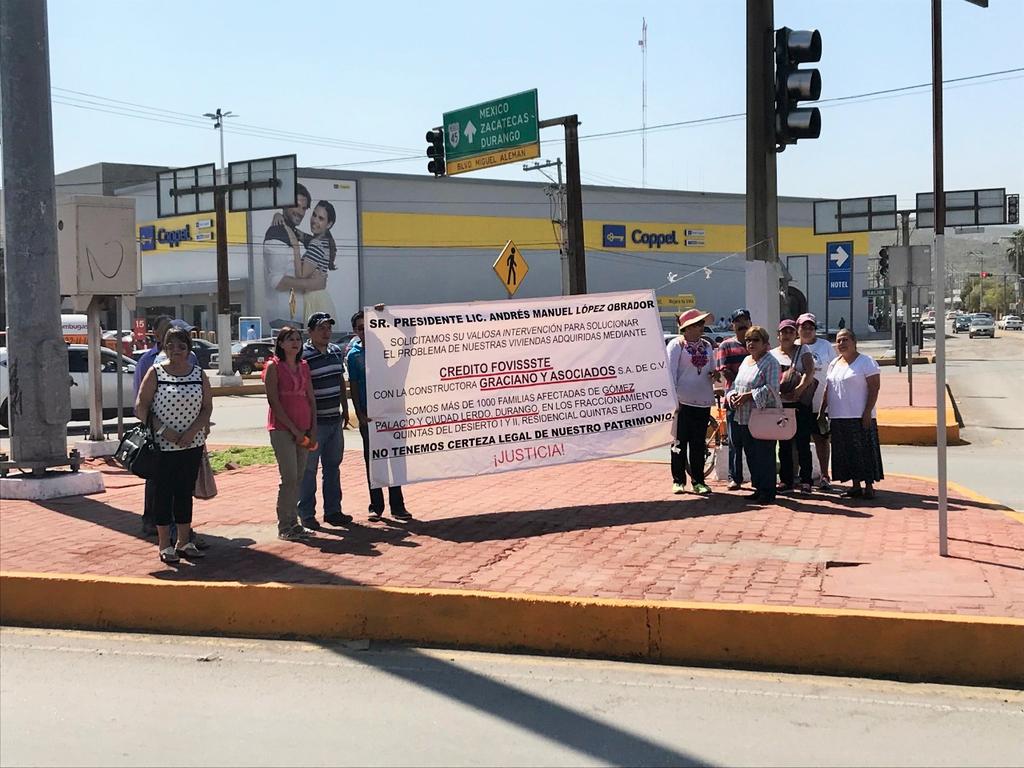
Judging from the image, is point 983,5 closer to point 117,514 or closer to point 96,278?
point 117,514

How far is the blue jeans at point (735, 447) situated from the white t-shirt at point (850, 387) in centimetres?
78

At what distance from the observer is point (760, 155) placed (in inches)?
411

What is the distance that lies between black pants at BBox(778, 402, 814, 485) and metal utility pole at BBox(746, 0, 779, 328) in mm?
1171

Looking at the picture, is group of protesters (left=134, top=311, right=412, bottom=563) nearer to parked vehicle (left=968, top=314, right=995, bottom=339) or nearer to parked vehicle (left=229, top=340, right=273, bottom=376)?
parked vehicle (left=229, top=340, right=273, bottom=376)

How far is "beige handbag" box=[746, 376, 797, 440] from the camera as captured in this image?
29.9 feet

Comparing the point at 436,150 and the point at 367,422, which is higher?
the point at 436,150

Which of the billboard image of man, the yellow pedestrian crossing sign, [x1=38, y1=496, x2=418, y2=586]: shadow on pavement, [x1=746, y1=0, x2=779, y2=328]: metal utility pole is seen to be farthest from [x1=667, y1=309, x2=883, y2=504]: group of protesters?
the billboard image of man

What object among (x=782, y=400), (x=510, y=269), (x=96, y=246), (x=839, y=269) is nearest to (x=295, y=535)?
(x=782, y=400)

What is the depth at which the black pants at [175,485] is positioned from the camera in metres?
7.37

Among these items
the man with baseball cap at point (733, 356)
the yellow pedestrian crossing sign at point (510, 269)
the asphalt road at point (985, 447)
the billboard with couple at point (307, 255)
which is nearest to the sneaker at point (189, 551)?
the man with baseball cap at point (733, 356)

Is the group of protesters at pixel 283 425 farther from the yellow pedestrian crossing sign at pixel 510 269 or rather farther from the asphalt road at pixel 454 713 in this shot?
the yellow pedestrian crossing sign at pixel 510 269

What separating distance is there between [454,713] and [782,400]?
17.7 ft

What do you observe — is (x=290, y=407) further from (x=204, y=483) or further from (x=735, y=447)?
(x=735, y=447)

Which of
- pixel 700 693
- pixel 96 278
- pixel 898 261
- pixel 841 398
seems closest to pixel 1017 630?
pixel 700 693
